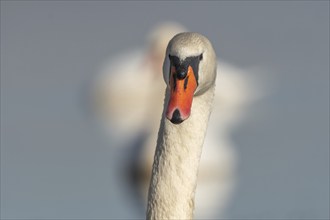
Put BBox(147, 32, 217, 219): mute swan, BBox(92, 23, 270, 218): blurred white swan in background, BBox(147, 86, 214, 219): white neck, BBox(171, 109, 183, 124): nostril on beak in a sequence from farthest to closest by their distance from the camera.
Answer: BBox(92, 23, 270, 218): blurred white swan in background < BBox(147, 86, 214, 219): white neck < BBox(147, 32, 217, 219): mute swan < BBox(171, 109, 183, 124): nostril on beak

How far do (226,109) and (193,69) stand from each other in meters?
5.91

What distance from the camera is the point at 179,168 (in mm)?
8570

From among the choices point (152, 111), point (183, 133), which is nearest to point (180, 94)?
point (183, 133)

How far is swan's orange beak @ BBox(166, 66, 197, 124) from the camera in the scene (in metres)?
7.90

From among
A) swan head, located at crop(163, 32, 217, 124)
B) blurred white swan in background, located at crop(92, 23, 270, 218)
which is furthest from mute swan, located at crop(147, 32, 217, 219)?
blurred white swan in background, located at crop(92, 23, 270, 218)

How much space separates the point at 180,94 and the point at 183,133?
0.73 metres

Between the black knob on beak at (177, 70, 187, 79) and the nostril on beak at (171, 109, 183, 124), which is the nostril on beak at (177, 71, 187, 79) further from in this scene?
the nostril on beak at (171, 109, 183, 124)

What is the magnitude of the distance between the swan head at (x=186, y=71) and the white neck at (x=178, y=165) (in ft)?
0.82

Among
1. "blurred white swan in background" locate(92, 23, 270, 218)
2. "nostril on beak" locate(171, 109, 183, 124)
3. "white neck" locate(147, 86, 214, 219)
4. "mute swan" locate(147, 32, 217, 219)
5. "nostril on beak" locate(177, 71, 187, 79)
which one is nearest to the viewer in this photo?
"nostril on beak" locate(171, 109, 183, 124)

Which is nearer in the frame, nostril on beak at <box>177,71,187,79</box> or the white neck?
nostril on beak at <box>177,71,187,79</box>

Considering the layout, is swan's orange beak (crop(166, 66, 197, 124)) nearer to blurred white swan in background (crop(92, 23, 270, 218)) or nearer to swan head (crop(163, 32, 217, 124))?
swan head (crop(163, 32, 217, 124))

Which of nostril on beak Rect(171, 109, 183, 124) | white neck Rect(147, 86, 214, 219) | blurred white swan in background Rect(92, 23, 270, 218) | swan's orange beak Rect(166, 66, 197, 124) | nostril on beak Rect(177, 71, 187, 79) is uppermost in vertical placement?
nostril on beak Rect(177, 71, 187, 79)

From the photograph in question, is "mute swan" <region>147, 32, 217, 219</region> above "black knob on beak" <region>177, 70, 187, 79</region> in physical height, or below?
below

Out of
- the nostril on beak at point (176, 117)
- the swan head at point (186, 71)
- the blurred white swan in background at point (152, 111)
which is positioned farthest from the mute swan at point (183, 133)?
the blurred white swan in background at point (152, 111)
